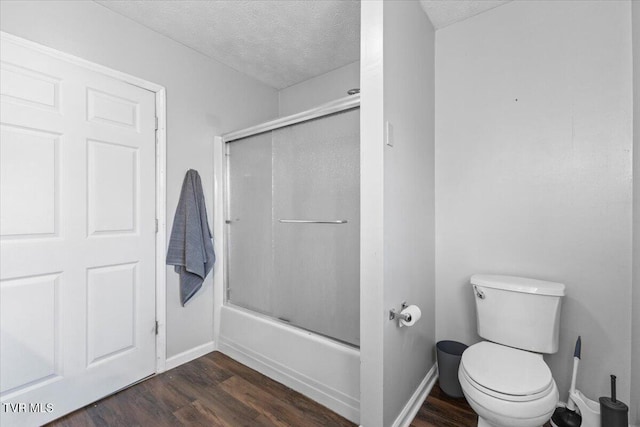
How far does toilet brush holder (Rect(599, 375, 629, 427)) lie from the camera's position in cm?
133

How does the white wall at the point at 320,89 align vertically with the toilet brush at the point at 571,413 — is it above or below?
above

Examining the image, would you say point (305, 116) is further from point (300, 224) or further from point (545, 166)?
point (545, 166)

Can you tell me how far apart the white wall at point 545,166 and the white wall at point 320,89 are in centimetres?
76

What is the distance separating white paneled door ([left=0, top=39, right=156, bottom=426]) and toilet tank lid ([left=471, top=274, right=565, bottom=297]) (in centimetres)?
210

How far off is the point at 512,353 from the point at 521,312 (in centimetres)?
22

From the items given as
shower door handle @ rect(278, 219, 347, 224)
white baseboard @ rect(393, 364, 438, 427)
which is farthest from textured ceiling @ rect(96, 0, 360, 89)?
white baseboard @ rect(393, 364, 438, 427)

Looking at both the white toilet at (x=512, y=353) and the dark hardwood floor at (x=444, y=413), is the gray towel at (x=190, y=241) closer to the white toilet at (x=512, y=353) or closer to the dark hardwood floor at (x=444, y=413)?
the dark hardwood floor at (x=444, y=413)

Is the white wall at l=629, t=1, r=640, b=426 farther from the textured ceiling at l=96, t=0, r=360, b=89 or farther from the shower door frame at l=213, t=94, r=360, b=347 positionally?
the shower door frame at l=213, t=94, r=360, b=347

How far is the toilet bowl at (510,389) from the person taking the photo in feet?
3.85

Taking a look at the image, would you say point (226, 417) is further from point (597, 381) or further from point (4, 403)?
point (597, 381)

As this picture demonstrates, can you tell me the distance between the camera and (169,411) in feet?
5.36

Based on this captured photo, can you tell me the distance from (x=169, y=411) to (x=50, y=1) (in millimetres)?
2332

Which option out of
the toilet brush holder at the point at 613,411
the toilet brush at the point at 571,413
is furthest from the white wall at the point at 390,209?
the toilet brush holder at the point at 613,411

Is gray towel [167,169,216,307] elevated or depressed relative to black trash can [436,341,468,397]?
elevated
